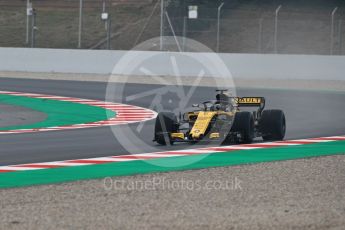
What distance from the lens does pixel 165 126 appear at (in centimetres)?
1486

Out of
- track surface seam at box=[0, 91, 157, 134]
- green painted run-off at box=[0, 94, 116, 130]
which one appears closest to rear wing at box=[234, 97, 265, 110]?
track surface seam at box=[0, 91, 157, 134]

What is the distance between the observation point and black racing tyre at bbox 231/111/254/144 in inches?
585

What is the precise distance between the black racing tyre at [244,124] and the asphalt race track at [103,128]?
35.4 inches

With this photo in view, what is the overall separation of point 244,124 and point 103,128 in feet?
13.2

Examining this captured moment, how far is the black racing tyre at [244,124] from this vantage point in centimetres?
1487

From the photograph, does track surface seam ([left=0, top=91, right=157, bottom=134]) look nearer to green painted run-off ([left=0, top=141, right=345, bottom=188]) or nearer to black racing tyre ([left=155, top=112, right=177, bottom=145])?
black racing tyre ([left=155, top=112, right=177, bottom=145])

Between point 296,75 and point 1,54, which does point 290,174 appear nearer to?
point 296,75

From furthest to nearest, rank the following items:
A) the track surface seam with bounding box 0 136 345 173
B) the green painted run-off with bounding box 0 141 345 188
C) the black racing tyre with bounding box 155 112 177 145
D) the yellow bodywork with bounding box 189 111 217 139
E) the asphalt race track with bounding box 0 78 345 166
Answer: the black racing tyre with bounding box 155 112 177 145
the yellow bodywork with bounding box 189 111 217 139
the asphalt race track with bounding box 0 78 345 166
the track surface seam with bounding box 0 136 345 173
the green painted run-off with bounding box 0 141 345 188

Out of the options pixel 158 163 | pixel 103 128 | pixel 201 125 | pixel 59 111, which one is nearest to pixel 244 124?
pixel 201 125

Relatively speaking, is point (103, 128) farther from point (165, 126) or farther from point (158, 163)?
point (158, 163)

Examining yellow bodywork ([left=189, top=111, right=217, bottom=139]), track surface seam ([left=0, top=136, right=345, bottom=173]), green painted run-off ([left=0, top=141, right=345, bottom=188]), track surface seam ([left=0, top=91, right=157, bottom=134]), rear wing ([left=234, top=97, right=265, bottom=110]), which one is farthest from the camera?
track surface seam ([left=0, top=91, right=157, bottom=134])

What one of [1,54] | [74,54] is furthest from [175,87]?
[1,54]

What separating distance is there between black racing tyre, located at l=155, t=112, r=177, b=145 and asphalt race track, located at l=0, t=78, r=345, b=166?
215 millimetres

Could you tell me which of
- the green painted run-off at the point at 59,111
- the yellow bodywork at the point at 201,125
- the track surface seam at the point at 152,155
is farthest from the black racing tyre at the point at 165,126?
the green painted run-off at the point at 59,111
